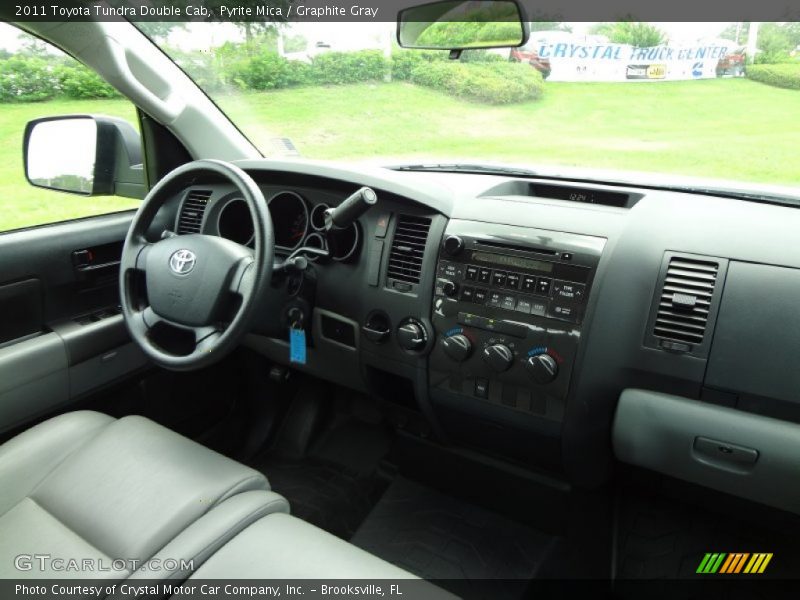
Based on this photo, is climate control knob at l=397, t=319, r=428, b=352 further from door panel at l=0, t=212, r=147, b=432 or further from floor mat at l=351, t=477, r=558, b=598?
door panel at l=0, t=212, r=147, b=432

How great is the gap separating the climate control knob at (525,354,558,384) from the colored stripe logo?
1055 mm

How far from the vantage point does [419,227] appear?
7.12 feet

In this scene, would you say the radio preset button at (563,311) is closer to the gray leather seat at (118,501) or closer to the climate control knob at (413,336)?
the climate control knob at (413,336)

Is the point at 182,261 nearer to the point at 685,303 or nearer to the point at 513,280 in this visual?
the point at 513,280

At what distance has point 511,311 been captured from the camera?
6.34 ft

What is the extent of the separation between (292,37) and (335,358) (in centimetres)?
210

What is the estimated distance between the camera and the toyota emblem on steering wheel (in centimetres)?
198

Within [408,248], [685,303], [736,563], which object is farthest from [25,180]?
[736,563]

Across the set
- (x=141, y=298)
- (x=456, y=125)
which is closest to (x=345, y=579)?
(x=141, y=298)

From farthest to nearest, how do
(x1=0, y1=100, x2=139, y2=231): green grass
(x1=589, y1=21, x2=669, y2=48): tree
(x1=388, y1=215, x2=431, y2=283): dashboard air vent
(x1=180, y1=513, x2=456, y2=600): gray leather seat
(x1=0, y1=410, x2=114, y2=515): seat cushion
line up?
(x1=589, y1=21, x2=669, y2=48): tree < (x1=0, y1=100, x2=139, y2=231): green grass < (x1=388, y1=215, x2=431, y2=283): dashboard air vent < (x1=0, y1=410, x2=114, y2=515): seat cushion < (x1=180, y1=513, x2=456, y2=600): gray leather seat

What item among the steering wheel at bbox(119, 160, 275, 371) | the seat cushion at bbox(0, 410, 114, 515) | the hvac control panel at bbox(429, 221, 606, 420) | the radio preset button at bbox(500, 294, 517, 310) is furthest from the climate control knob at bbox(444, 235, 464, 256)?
the seat cushion at bbox(0, 410, 114, 515)

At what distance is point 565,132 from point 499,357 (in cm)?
145

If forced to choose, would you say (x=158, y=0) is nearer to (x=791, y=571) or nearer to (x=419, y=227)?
(x=419, y=227)

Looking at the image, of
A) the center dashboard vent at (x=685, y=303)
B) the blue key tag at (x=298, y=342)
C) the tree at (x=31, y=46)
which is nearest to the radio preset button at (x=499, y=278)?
the center dashboard vent at (x=685, y=303)
